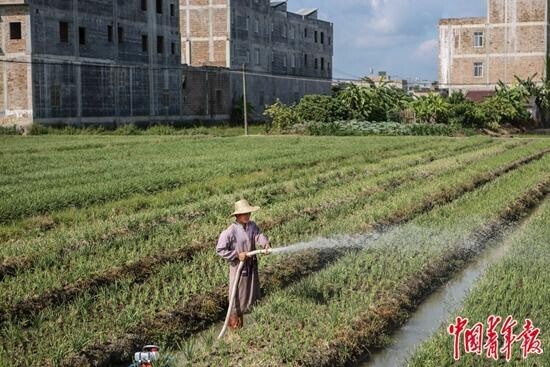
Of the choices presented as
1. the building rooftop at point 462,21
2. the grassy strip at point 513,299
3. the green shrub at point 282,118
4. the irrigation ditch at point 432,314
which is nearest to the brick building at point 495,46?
the building rooftop at point 462,21

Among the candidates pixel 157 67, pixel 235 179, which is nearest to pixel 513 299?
pixel 235 179

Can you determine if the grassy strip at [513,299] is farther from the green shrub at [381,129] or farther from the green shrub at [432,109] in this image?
the green shrub at [432,109]

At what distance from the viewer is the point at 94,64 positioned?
38406 mm

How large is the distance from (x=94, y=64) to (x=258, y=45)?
19.3 metres

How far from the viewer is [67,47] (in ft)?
121

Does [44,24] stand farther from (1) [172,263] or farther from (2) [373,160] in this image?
(1) [172,263]

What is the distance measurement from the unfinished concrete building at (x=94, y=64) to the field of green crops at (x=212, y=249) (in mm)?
13212

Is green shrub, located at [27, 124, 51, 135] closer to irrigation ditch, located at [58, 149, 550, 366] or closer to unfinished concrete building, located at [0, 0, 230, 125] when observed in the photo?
unfinished concrete building, located at [0, 0, 230, 125]

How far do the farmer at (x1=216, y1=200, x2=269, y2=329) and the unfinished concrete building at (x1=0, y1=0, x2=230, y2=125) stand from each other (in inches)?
1171

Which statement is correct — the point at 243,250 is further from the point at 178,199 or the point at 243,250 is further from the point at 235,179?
the point at 235,179

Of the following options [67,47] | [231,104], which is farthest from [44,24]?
[231,104]

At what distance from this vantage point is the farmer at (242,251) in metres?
7.10

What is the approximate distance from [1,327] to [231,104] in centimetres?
4449
